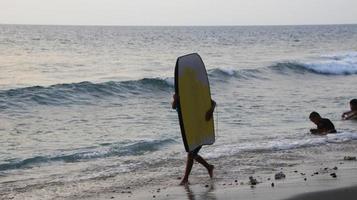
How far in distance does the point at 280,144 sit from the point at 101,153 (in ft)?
11.7

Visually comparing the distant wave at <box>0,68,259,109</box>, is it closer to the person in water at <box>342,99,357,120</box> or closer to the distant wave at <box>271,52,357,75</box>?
the person in water at <box>342,99,357,120</box>

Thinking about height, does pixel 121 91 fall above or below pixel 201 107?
below

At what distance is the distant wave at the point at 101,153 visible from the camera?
10.6 meters

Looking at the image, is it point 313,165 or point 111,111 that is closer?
A: point 313,165

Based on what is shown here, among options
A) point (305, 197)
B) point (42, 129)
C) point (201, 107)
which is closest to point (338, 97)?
point (42, 129)

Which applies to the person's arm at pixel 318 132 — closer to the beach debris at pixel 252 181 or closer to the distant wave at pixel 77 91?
the beach debris at pixel 252 181

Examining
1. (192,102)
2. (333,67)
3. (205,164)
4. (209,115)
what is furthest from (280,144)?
(333,67)

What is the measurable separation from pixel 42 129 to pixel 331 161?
25.2ft

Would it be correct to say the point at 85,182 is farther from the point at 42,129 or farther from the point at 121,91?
the point at 121,91

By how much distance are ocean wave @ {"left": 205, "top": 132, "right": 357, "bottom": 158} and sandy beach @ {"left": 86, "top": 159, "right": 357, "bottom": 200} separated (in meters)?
2.27

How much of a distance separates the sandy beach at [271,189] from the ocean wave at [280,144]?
2275 millimetres

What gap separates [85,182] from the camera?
870 cm

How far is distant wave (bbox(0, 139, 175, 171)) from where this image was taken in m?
10.6

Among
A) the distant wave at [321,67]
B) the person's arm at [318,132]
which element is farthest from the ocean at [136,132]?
the distant wave at [321,67]
